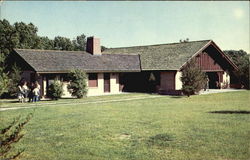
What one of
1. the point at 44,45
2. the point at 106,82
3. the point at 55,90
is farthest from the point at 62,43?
the point at 55,90

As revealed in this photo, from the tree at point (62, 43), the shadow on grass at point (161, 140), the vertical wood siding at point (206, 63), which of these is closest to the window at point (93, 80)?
the vertical wood siding at point (206, 63)

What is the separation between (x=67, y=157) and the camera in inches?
361

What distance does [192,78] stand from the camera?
27875 mm

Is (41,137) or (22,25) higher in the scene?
(22,25)

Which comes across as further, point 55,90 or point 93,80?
point 93,80

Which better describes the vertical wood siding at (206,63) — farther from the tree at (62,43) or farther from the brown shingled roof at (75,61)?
the tree at (62,43)

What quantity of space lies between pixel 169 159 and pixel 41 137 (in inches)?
214

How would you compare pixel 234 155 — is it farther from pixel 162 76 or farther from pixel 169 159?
pixel 162 76

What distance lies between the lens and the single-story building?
29547mm

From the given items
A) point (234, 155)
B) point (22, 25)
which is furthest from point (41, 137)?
point (22, 25)

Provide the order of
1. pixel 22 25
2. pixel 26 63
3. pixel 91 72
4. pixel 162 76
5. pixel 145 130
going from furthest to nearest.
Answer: pixel 22 25, pixel 162 76, pixel 91 72, pixel 26 63, pixel 145 130

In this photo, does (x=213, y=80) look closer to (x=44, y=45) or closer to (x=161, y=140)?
(x=161, y=140)

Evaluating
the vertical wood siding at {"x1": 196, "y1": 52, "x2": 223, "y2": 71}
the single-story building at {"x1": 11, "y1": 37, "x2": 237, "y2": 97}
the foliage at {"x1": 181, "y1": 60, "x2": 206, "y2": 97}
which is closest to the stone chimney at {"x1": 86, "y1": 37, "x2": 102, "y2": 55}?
the single-story building at {"x1": 11, "y1": 37, "x2": 237, "y2": 97}

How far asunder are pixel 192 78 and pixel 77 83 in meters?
10.7
